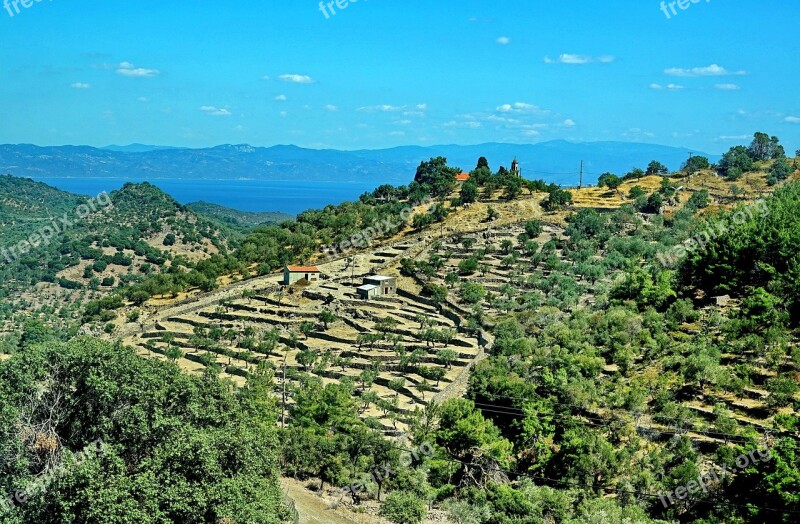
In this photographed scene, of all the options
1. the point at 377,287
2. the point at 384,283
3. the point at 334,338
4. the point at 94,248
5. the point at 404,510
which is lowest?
the point at 404,510

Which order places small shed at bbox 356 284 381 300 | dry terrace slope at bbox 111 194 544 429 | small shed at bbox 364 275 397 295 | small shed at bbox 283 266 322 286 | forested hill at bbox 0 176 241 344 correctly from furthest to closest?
1. forested hill at bbox 0 176 241 344
2. small shed at bbox 283 266 322 286
3. small shed at bbox 364 275 397 295
4. small shed at bbox 356 284 381 300
5. dry terrace slope at bbox 111 194 544 429

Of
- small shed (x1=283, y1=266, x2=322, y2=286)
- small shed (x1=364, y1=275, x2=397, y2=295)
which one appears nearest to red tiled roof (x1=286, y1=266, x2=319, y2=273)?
small shed (x1=283, y1=266, x2=322, y2=286)

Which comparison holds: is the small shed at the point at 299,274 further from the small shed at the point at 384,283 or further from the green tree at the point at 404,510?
the green tree at the point at 404,510

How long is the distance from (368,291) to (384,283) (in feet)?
6.28

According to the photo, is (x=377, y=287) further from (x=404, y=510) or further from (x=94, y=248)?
(x=94, y=248)

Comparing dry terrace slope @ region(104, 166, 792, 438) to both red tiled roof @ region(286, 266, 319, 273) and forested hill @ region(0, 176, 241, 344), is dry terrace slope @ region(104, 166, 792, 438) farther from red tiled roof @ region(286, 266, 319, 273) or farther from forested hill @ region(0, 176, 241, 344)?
forested hill @ region(0, 176, 241, 344)

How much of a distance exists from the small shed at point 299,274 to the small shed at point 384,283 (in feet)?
15.1

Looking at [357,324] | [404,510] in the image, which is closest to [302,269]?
[357,324]

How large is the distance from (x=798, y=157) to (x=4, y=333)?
3204 inches

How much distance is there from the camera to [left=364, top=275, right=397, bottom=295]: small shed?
5481 centimetres

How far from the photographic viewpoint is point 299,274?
5819 centimetres

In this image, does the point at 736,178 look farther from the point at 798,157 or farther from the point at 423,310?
the point at 423,310

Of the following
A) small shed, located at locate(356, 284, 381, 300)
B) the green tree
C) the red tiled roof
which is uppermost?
the red tiled roof

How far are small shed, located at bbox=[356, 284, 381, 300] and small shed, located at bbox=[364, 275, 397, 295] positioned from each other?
0.25 meters
